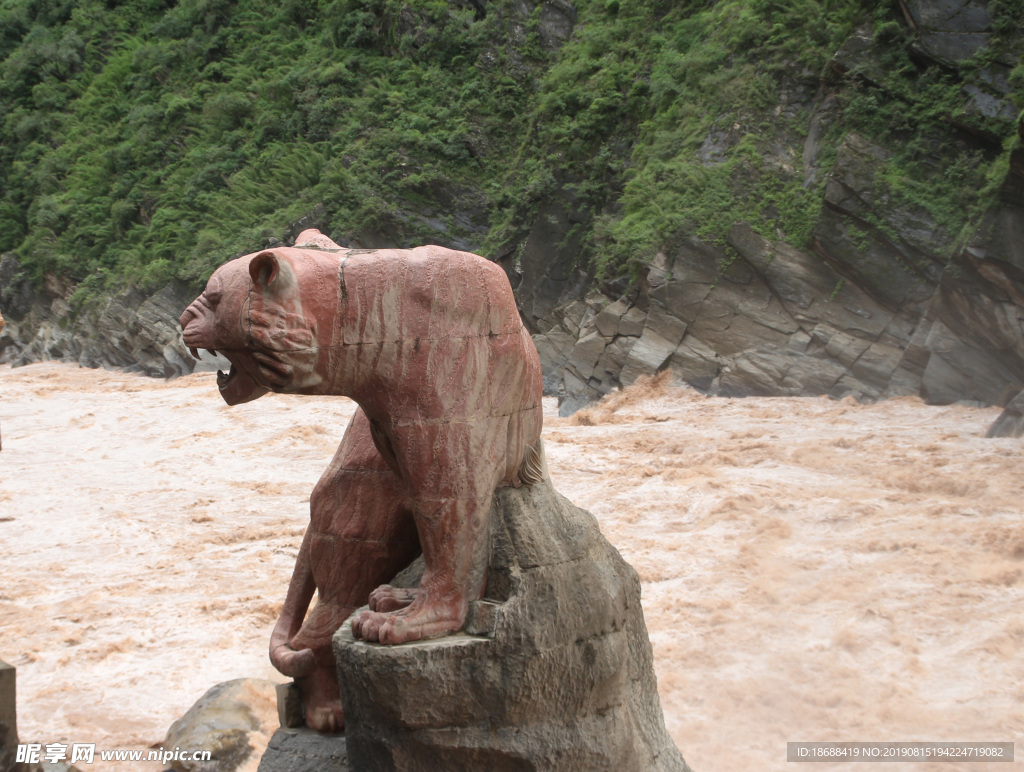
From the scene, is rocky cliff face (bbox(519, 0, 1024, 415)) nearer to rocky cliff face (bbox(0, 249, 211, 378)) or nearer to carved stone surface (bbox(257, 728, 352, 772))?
rocky cliff face (bbox(0, 249, 211, 378))

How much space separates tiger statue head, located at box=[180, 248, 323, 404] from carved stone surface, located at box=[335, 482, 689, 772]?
2.84ft

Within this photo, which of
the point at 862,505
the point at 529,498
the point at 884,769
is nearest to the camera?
the point at 529,498

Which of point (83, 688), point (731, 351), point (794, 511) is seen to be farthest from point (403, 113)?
point (83, 688)

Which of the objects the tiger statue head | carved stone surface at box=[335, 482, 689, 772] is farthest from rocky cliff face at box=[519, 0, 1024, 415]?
the tiger statue head

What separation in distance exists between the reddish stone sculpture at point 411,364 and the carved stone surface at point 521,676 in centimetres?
10

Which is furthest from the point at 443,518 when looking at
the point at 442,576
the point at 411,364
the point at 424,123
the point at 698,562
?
the point at 424,123

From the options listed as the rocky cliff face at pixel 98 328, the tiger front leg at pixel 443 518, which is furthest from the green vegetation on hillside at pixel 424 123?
the tiger front leg at pixel 443 518

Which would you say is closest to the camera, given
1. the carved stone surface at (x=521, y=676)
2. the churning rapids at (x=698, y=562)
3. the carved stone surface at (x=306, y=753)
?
the carved stone surface at (x=521, y=676)

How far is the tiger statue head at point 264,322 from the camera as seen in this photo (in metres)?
2.75

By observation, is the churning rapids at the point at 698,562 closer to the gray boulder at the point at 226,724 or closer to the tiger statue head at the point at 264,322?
the gray boulder at the point at 226,724

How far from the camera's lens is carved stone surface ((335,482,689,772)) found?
2875mm

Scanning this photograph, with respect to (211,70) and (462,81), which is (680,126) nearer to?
(462,81)

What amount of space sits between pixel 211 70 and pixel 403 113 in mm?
6262

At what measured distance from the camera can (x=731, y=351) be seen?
43.4ft
